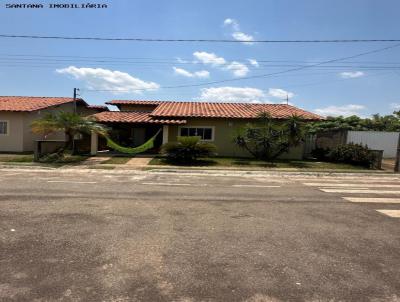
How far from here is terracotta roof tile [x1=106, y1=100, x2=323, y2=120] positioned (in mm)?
23789

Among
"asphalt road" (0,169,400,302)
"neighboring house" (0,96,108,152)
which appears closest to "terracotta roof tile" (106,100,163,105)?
"neighboring house" (0,96,108,152)

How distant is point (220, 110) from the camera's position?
2611cm

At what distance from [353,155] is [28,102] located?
76.0 ft

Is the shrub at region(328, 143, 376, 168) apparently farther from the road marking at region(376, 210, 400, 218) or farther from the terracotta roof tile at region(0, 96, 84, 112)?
the terracotta roof tile at region(0, 96, 84, 112)

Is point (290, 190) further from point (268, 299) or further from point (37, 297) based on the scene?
point (37, 297)

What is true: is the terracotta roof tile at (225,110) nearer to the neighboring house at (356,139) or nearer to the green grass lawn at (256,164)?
the neighboring house at (356,139)

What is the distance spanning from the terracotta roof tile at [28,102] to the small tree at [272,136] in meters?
14.4

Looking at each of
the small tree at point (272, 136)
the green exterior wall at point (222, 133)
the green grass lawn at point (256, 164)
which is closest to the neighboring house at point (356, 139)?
the green exterior wall at point (222, 133)

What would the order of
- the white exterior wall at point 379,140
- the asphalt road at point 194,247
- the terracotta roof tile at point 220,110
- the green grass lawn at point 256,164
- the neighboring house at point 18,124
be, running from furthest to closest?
the white exterior wall at point 379,140 < the neighboring house at point 18,124 < the terracotta roof tile at point 220,110 < the green grass lawn at point 256,164 < the asphalt road at point 194,247

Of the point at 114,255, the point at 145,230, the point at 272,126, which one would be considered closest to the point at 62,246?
the point at 114,255

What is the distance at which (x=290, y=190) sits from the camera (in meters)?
11.5

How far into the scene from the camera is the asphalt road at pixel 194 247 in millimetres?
3973

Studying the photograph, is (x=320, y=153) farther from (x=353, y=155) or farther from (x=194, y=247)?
(x=194, y=247)

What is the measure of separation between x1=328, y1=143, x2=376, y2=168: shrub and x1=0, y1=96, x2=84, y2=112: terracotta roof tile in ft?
66.2
